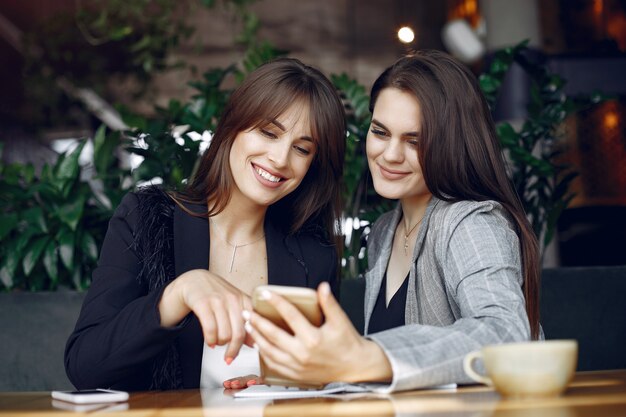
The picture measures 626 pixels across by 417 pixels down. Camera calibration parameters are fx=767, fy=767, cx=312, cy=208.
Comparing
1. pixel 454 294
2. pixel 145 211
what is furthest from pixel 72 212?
pixel 454 294

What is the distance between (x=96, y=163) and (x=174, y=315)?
1.73 metres

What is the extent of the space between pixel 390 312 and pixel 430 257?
244mm

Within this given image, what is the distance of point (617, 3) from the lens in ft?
14.6

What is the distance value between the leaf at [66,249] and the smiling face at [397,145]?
4.09ft

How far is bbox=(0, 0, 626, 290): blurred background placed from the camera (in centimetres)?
271

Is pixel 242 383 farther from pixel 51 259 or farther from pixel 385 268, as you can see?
pixel 51 259

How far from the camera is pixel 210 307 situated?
3.84 ft

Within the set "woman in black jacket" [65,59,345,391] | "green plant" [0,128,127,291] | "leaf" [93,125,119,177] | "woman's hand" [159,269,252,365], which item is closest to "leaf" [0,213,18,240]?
"green plant" [0,128,127,291]

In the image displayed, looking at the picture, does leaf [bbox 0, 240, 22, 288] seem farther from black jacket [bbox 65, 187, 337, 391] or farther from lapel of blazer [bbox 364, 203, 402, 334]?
lapel of blazer [bbox 364, 203, 402, 334]

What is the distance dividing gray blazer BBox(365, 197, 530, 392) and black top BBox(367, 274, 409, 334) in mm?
22

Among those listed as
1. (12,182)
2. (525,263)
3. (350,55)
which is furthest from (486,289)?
(350,55)

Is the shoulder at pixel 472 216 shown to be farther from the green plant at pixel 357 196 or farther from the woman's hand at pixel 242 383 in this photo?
the green plant at pixel 357 196

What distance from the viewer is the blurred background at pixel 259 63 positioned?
8.87 feet

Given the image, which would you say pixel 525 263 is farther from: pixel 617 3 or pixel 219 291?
pixel 617 3
